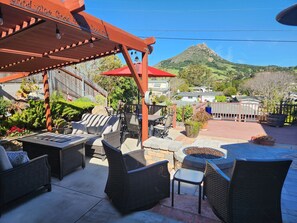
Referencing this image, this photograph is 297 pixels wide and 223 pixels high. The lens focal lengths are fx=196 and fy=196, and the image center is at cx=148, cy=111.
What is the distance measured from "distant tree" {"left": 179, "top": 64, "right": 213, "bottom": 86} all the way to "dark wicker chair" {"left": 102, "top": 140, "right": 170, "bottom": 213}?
5040cm

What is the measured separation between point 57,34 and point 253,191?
3.05 metres

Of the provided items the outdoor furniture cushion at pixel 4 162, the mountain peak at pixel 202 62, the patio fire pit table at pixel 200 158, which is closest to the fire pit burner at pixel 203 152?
the patio fire pit table at pixel 200 158

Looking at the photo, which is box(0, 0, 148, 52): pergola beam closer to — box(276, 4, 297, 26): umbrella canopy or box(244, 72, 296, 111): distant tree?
box(276, 4, 297, 26): umbrella canopy

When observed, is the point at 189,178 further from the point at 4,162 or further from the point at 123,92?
the point at 123,92

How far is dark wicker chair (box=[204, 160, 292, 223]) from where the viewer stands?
6.59ft

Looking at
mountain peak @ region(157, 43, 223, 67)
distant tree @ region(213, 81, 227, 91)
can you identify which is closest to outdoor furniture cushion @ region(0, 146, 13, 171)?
distant tree @ region(213, 81, 227, 91)

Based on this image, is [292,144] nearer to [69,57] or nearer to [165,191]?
[165,191]

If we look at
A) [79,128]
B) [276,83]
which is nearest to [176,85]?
[276,83]

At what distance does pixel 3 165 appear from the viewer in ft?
8.16

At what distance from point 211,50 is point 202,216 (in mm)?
86012

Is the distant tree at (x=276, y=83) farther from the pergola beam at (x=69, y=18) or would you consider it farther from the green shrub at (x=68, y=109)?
the pergola beam at (x=69, y=18)

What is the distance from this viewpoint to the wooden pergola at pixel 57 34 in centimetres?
215

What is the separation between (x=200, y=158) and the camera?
139 inches

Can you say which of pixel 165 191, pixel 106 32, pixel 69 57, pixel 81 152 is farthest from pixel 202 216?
pixel 69 57
